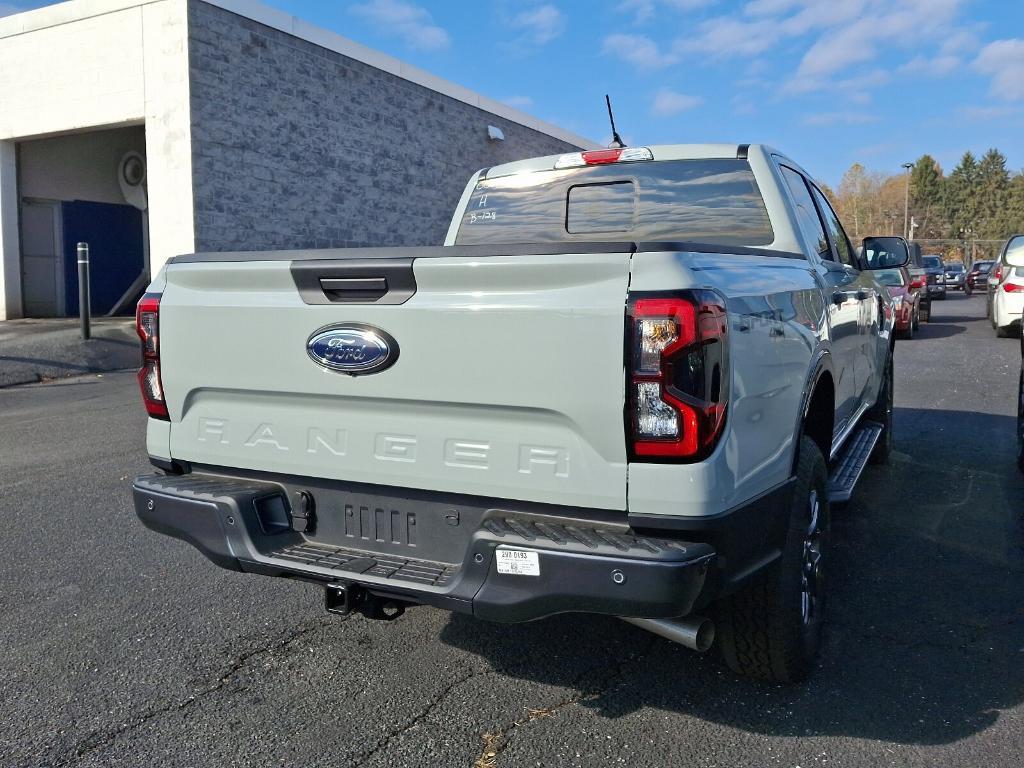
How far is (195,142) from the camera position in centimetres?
1450

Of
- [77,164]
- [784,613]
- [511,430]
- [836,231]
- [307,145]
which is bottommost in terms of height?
[784,613]

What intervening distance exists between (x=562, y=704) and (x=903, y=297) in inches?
601

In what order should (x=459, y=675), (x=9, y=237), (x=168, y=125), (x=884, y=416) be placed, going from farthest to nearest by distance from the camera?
(x=9, y=237) → (x=168, y=125) → (x=884, y=416) → (x=459, y=675)

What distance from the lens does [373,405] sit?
2.99 metres

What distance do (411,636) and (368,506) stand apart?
3.16ft

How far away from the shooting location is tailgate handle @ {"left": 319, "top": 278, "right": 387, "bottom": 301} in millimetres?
2914

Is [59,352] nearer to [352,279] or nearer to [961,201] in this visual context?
[352,279]

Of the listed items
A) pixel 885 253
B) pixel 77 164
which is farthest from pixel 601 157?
pixel 77 164

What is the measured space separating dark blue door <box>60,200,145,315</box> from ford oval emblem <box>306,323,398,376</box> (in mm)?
17814

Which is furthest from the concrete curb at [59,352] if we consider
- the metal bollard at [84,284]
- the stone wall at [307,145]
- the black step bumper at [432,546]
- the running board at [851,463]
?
the running board at [851,463]

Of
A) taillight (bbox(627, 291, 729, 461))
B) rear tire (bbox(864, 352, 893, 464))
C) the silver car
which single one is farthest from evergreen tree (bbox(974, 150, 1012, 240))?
taillight (bbox(627, 291, 729, 461))

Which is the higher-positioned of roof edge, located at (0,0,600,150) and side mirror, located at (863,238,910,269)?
roof edge, located at (0,0,600,150)

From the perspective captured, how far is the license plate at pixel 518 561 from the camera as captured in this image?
262cm

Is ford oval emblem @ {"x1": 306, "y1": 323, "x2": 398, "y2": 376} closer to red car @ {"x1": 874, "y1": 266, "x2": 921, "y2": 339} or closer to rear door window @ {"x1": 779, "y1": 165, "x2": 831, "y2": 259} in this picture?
rear door window @ {"x1": 779, "y1": 165, "x2": 831, "y2": 259}
